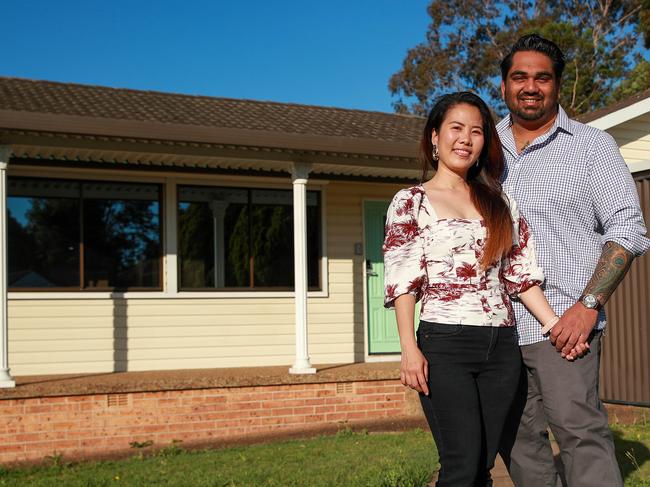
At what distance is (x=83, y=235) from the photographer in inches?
404

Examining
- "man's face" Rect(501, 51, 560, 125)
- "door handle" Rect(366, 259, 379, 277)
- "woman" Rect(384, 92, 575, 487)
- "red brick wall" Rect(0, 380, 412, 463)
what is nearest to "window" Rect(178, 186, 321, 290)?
"door handle" Rect(366, 259, 379, 277)

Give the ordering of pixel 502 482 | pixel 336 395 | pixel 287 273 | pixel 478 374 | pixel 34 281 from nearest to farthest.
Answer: pixel 478 374 → pixel 502 482 → pixel 336 395 → pixel 34 281 → pixel 287 273

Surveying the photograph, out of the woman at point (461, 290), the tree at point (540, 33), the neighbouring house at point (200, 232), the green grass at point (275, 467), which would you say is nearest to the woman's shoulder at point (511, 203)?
the woman at point (461, 290)

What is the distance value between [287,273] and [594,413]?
8.43 m

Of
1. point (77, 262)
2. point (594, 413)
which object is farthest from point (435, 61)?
point (594, 413)

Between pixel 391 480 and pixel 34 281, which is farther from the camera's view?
pixel 34 281

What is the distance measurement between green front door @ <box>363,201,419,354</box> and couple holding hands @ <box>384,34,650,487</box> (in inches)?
330

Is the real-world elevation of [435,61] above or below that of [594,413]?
above

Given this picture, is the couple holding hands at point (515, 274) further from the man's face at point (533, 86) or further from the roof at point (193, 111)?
the roof at point (193, 111)

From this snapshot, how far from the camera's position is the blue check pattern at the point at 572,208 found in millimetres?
3141

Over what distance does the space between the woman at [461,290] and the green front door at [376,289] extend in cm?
862

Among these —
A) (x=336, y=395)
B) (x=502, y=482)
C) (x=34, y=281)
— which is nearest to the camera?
(x=502, y=482)

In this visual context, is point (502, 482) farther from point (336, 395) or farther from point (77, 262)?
point (77, 262)

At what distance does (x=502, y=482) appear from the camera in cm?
545
